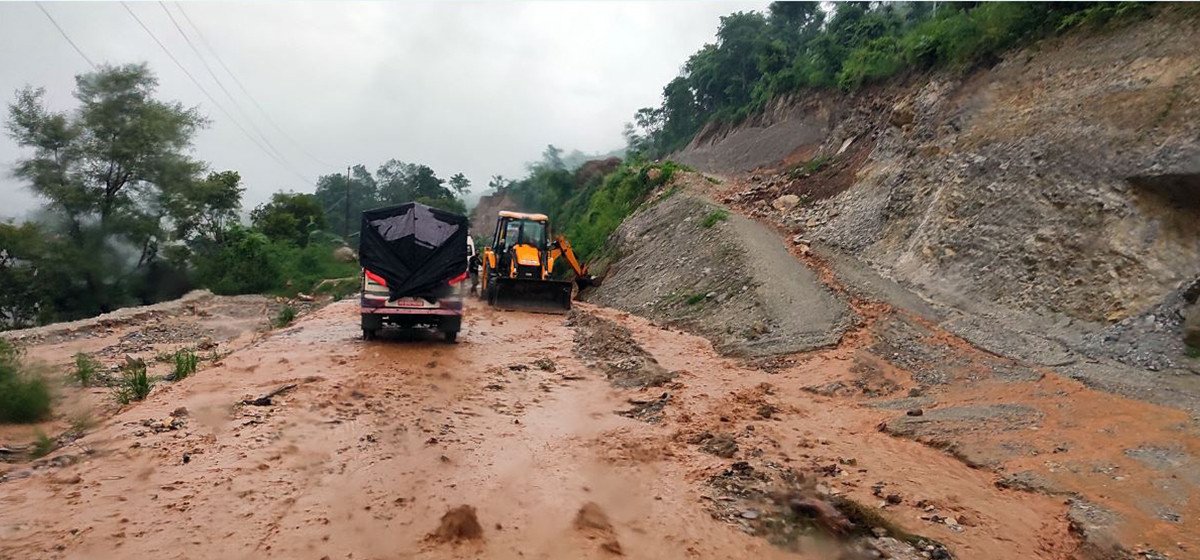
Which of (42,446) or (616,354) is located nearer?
(42,446)

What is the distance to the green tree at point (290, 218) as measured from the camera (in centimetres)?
3625

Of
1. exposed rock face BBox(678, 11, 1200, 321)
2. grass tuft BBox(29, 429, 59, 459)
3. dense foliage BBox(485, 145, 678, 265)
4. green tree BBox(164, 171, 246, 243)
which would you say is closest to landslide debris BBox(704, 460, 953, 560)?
grass tuft BBox(29, 429, 59, 459)

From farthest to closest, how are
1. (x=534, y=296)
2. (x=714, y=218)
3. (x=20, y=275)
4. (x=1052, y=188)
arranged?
(x=20, y=275)
(x=714, y=218)
(x=534, y=296)
(x=1052, y=188)

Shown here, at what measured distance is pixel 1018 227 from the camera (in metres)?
11.9

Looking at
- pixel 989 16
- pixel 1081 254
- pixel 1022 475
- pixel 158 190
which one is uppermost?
pixel 989 16

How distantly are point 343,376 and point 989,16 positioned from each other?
1714 cm

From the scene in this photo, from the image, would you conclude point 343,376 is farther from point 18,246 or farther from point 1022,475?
point 18,246

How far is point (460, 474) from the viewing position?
19.7 feet

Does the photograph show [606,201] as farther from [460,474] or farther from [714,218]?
[460,474]

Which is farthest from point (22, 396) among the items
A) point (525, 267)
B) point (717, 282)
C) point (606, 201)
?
point (606, 201)

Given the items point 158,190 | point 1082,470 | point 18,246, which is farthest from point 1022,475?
point 158,190

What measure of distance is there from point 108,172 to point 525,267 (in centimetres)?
2151

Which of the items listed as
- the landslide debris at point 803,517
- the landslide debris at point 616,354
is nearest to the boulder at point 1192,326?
the landslide debris at point 803,517

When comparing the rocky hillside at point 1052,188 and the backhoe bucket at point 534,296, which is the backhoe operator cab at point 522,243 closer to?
the backhoe bucket at point 534,296
